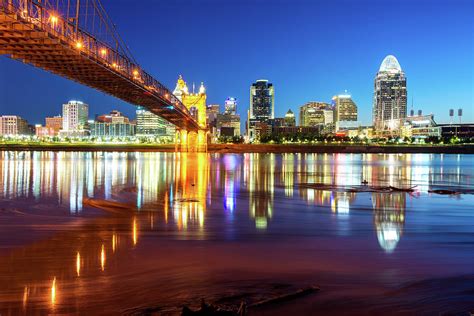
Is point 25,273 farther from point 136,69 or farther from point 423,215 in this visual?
point 136,69

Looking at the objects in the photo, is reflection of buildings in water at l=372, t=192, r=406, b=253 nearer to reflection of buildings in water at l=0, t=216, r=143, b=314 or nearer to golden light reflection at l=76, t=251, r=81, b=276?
reflection of buildings in water at l=0, t=216, r=143, b=314

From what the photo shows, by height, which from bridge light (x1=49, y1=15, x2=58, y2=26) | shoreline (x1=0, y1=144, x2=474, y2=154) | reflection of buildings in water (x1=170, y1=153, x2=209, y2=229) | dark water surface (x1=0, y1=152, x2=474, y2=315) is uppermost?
bridge light (x1=49, y1=15, x2=58, y2=26)

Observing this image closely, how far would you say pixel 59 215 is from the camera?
13.8 meters

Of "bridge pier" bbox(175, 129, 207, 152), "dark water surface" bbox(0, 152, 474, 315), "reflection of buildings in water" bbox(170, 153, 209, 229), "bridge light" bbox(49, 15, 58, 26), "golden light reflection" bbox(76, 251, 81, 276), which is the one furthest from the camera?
"bridge pier" bbox(175, 129, 207, 152)

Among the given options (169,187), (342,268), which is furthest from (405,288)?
(169,187)

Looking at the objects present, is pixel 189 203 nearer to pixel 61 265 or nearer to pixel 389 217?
pixel 389 217

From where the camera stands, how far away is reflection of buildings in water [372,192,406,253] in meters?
10.5

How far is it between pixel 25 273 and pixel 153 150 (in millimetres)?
104453

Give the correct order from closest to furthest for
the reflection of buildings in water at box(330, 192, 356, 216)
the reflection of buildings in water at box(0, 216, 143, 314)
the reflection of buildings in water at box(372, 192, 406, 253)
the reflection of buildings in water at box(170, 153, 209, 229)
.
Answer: the reflection of buildings in water at box(0, 216, 143, 314) → the reflection of buildings in water at box(372, 192, 406, 253) → the reflection of buildings in water at box(170, 153, 209, 229) → the reflection of buildings in water at box(330, 192, 356, 216)

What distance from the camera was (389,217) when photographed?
13844mm

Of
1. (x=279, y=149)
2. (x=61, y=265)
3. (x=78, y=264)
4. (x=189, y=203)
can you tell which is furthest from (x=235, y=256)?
(x=279, y=149)

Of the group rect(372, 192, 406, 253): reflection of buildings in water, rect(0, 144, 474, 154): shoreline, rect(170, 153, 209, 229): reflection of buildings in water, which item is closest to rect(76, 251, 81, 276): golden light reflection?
rect(170, 153, 209, 229): reflection of buildings in water

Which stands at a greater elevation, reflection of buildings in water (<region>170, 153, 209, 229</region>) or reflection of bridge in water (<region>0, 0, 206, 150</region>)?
reflection of bridge in water (<region>0, 0, 206, 150</region>)

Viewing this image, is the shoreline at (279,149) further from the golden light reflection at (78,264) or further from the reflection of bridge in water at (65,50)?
the golden light reflection at (78,264)
